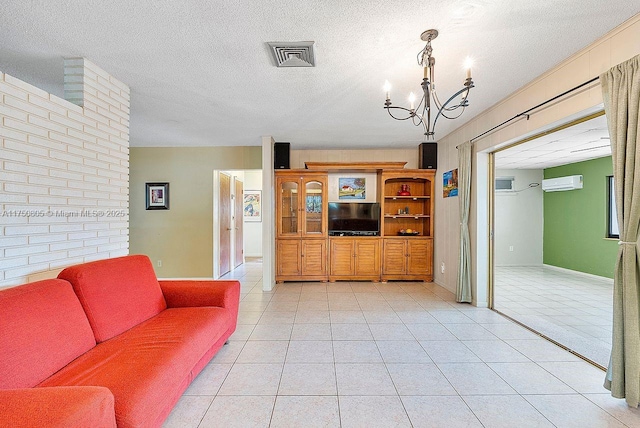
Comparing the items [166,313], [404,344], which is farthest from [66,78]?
[404,344]

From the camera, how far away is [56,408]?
1.01 m

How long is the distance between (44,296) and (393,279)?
15.5 ft

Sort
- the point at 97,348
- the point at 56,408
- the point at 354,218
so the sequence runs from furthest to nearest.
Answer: the point at 354,218, the point at 97,348, the point at 56,408

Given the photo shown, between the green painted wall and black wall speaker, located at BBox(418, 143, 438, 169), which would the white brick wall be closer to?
black wall speaker, located at BBox(418, 143, 438, 169)

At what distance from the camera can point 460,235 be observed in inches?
160

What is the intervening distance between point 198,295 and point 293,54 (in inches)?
88.2

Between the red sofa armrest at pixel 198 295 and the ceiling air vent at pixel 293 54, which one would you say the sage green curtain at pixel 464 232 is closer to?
the ceiling air vent at pixel 293 54

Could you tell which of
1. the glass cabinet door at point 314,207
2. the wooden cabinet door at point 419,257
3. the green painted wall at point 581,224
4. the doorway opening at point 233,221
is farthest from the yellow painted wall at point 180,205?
the green painted wall at point 581,224

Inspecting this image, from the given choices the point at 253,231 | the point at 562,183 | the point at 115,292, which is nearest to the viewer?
the point at 115,292

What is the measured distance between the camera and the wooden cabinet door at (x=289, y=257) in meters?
5.20

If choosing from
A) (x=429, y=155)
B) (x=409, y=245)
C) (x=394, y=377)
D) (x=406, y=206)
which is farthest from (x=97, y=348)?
(x=429, y=155)

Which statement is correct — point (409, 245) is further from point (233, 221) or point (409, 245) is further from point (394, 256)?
point (233, 221)

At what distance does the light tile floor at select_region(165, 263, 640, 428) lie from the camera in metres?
1.75

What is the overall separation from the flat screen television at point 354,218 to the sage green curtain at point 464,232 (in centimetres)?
163
